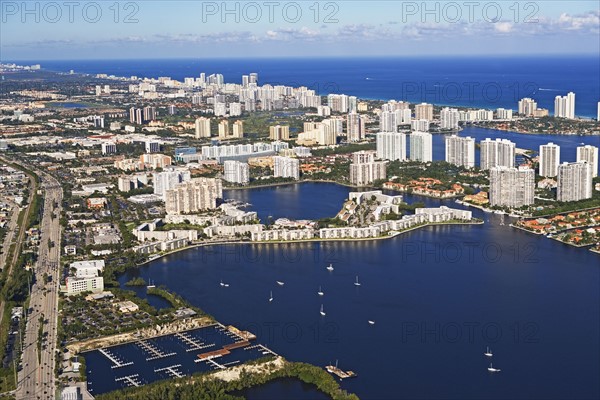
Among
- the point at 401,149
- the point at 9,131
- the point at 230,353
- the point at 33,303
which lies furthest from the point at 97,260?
the point at 9,131

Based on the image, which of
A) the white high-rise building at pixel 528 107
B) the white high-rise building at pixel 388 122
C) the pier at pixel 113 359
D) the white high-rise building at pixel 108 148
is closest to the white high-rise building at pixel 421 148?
the white high-rise building at pixel 388 122

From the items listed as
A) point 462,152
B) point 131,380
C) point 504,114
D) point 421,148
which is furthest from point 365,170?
point 504,114

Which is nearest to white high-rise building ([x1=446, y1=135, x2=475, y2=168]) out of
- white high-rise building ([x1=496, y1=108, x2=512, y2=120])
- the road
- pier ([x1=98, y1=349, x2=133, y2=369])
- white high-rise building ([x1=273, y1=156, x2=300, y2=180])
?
white high-rise building ([x1=273, y1=156, x2=300, y2=180])

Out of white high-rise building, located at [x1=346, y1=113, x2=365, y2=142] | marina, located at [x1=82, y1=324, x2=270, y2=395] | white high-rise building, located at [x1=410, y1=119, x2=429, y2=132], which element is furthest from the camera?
white high-rise building, located at [x1=410, y1=119, x2=429, y2=132]

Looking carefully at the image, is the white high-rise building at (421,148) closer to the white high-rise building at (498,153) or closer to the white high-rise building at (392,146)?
the white high-rise building at (392,146)

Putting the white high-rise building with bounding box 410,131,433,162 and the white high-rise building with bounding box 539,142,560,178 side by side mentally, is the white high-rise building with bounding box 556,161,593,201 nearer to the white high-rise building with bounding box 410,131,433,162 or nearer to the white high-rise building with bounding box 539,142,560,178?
the white high-rise building with bounding box 539,142,560,178

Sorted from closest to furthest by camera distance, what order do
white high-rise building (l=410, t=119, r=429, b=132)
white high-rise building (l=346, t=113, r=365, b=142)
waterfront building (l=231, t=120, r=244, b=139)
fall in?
1. white high-rise building (l=346, t=113, r=365, b=142)
2. waterfront building (l=231, t=120, r=244, b=139)
3. white high-rise building (l=410, t=119, r=429, b=132)
